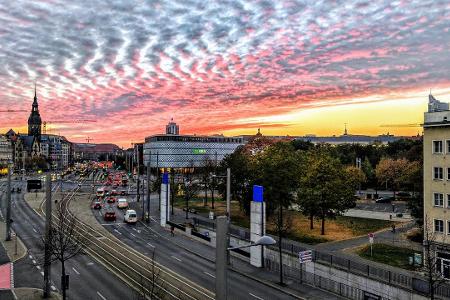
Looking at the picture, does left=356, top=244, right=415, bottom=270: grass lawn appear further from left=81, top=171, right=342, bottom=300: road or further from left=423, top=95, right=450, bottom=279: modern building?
left=81, top=171, right=342, bottom=300: road

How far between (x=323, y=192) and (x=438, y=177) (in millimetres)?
15646

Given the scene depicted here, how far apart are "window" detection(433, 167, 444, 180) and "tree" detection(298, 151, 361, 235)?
1424 cm

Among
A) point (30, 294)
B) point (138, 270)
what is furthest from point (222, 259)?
point (138, 270)

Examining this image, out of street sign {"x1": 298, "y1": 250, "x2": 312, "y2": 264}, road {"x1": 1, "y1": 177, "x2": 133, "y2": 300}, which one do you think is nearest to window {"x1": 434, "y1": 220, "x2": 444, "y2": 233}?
street sign {"x1": 298, "y1": 250, "x2": 312, "y2": 264}

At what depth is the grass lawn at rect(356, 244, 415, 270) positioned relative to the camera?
39.3 m

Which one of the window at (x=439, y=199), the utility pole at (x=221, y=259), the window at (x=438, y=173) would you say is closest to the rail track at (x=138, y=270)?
the utility pole at (x=221, y=259)

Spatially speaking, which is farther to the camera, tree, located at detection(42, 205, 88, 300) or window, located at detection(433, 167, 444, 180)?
window, located at detection(433, 167, 444, 180)

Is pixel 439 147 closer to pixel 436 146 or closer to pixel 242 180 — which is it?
pixel 436 146

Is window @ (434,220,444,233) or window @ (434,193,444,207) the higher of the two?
window @ (434,193,444,207)

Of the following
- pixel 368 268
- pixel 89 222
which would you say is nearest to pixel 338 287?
pixel 368 268

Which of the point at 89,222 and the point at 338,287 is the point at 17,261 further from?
the point at 338,287

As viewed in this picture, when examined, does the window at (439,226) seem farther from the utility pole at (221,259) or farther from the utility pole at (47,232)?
the utility pole at (221,259)

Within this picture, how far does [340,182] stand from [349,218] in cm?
1472

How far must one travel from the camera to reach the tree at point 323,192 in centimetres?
5406
